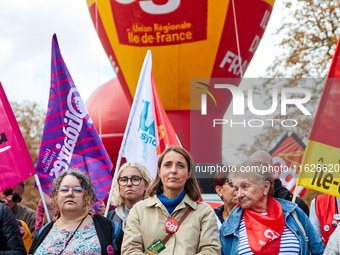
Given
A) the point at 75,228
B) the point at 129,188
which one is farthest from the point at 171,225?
the point at 129,188

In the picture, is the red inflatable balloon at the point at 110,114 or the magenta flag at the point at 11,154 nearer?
the magenta flag at the point at 11,154

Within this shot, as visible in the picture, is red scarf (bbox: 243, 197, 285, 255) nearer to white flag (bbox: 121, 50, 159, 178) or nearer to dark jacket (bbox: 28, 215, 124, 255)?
dark jacket (bbox: 28, 215, 124, 255)

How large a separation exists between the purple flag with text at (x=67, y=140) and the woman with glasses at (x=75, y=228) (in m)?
1.42

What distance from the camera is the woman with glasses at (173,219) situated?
12.2 ft

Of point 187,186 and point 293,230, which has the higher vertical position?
point 187,186

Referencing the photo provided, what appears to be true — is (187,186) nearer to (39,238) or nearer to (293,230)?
(293,230)

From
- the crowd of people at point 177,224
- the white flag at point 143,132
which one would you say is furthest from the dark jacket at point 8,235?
the white flag at point 143,132

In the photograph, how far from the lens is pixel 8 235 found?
4.15 meters

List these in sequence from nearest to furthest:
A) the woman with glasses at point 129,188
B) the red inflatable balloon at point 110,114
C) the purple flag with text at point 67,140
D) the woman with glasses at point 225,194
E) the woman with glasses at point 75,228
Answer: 1. the woman with glasses at point 75,228
2. the woman with glasses at point 129,188
3. the woman with glasses at point 225,194
4. the purple flag with text at point 67,140
5. the red inflatable balloon at point 110,114

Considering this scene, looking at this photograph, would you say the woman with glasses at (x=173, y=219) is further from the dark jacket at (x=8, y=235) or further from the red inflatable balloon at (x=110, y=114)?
the red inflatable balloon at (x=110, y=114)

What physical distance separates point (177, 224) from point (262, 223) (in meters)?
0.65

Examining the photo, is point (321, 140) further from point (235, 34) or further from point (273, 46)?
point (273, 46)

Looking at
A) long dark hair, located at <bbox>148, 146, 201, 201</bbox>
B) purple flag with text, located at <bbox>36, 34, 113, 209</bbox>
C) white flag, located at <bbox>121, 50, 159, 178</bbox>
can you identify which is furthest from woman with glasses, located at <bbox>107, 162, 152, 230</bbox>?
white flag, located at <bbox>121, 50, 159, 178</bbox>

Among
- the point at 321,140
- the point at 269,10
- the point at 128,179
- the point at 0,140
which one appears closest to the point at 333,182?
the point at 321,140
